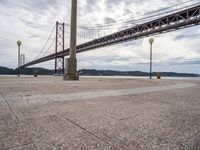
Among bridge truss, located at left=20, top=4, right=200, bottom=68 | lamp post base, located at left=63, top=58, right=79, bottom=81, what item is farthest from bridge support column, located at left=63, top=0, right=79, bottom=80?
bridge truss, located at left=20, top=4, right=200, bottom=68

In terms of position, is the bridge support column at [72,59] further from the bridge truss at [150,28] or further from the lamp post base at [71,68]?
the bridge truss at [150,28]

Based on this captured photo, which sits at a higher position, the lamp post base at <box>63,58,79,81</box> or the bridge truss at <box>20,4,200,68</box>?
the bridge truss at <box>20,4,200,68</box>

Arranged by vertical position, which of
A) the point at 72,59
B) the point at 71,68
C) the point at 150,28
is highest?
the point at 150,28

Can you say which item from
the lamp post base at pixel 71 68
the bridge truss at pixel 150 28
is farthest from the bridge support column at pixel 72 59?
the bridge truss at pixel 150 28

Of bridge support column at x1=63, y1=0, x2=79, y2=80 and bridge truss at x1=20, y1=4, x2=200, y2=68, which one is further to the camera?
bridge truss at x1=20, y1=4, x2=200, y2=68

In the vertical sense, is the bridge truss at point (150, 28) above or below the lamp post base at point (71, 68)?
above

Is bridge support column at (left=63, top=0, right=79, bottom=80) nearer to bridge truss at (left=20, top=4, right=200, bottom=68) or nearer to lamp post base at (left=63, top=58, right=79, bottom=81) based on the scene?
lamp post base at (left=63, top=58, right=79, bottom=81)

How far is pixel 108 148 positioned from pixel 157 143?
488mm

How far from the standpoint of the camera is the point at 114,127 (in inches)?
74.0

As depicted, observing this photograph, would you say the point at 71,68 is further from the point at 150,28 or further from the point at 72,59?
the point at 150,28

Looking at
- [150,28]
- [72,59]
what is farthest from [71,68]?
[150,28]

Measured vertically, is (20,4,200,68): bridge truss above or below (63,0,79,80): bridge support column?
above

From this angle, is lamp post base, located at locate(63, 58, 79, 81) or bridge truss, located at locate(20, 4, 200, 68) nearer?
lamp post base, located at locate(63, 58, 79, 81)

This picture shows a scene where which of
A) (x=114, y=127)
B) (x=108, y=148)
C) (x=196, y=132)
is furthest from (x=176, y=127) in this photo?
(x=108, y=148)
